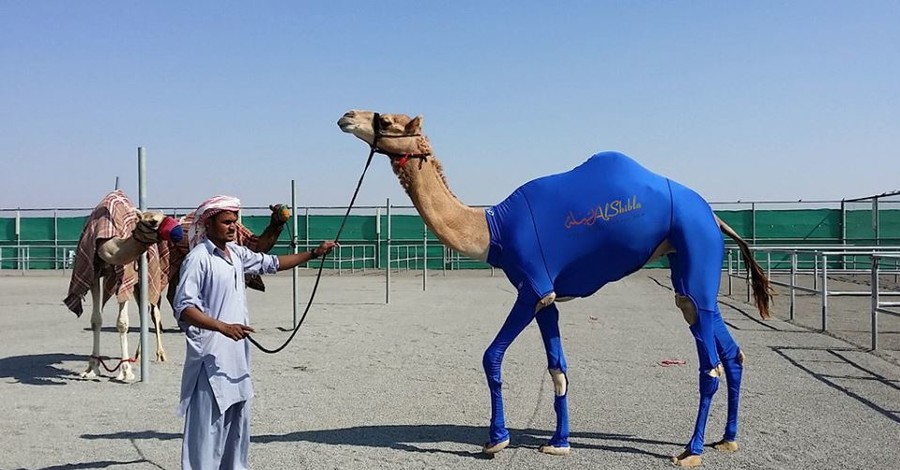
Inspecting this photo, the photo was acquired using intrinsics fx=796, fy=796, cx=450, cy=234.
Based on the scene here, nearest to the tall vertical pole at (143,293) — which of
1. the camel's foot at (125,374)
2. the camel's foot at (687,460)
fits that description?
the camel's foot at (125,374)

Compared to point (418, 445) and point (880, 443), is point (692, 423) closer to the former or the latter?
point (880, 443)

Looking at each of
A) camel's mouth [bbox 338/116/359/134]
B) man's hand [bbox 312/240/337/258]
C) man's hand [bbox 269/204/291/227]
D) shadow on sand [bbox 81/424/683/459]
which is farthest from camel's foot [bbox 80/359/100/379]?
camel's mouth [bbox 338/116/359/134]

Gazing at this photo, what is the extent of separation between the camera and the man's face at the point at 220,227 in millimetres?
4508

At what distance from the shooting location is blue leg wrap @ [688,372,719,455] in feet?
A: 17.9

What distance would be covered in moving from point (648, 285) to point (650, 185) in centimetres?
1996

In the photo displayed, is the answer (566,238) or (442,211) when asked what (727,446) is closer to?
(566,238)

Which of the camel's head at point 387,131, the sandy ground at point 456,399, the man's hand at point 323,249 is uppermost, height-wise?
the camel's head at point 387,131

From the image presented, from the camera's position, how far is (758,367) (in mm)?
9023

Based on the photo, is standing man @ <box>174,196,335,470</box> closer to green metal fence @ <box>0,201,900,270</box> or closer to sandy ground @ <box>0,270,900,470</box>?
sandy ground @ <box>0,270,900,470</box>

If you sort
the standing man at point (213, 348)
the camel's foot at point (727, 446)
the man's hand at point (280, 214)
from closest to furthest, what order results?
the standing man at point (213, 348) < the camel's foot at point (727, 446) < the man's hand at point (280, 214)

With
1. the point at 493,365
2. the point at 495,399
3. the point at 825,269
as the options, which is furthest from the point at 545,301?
the point at 825,269

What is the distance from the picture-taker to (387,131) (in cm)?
568

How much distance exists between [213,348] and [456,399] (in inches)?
138

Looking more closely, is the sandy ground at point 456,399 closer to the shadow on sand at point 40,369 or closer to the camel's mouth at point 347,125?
the shadow on sand at point 40,369
